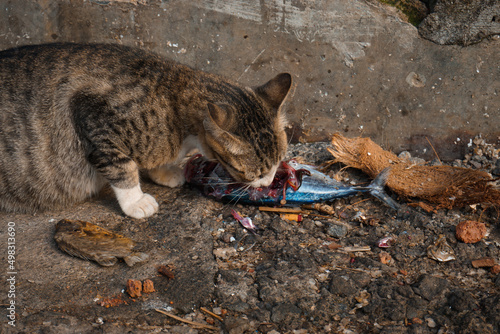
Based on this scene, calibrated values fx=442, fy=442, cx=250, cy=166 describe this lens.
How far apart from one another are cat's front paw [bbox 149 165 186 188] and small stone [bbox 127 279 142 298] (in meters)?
1.17

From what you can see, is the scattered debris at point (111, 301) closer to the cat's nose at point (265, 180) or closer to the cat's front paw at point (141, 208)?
the cat's front paw at point (141, 208)

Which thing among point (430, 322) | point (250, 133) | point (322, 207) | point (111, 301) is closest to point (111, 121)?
point (250, 133)

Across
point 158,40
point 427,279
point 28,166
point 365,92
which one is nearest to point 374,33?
point 365,92

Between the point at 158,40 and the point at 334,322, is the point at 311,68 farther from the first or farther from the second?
the point at 334,322

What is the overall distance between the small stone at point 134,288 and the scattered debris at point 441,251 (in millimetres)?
1733

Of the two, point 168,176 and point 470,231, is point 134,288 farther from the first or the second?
point 470,231

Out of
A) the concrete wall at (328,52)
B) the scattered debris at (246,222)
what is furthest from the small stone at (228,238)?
the concrete wall at (328,52)

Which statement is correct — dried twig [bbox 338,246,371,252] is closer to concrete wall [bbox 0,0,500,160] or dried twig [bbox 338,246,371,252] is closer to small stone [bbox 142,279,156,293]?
small stone [bbox 142,279,156,293]

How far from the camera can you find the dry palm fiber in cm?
299

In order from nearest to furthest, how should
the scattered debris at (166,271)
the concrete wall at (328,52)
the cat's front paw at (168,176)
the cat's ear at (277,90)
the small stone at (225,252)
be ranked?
1. the scattered debris at (166,271)
2. the small stone at (225,252)
3. the cat's ear at (277,90)
4. the cat's front paw at (168,176)
5. the concrete wall at (328,52)

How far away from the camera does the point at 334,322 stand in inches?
87.5

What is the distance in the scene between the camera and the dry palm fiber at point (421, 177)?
299 cm

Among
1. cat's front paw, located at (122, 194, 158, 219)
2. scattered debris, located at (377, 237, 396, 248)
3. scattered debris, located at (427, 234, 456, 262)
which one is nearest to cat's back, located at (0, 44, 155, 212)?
cat's front paw, located at (122, 194, 158, 219)

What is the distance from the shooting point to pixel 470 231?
9.21 feet
